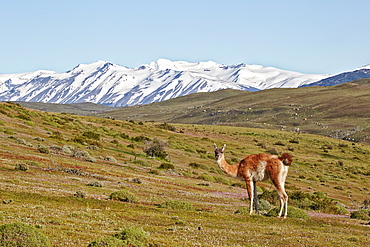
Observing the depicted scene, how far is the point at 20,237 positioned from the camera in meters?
11.1

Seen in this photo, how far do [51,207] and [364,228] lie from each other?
619 inches

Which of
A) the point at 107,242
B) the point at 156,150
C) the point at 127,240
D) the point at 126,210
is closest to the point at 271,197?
the point at 126,210

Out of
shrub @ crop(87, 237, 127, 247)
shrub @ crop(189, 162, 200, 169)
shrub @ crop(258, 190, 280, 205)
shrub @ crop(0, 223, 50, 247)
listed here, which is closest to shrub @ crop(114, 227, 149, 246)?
shrub @ crop(87, 237, 127, 247)

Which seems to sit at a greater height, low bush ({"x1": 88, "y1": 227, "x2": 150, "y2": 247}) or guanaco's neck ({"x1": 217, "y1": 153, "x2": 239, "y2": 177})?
guanaco's neck ({"x1": 217, "y1": 153, "x2": 239, "y2": 177})

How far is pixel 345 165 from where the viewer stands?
3509 inches

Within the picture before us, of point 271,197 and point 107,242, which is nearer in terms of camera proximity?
point 107,242

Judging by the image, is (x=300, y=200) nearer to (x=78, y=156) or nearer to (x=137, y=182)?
(x=137, y=182)

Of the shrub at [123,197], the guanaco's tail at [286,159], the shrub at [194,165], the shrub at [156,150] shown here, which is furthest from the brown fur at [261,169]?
the shrub at [156,150]

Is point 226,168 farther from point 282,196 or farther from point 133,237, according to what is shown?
point 133,237

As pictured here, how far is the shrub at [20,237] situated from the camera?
10945mm

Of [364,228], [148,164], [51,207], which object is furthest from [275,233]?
[148,164]

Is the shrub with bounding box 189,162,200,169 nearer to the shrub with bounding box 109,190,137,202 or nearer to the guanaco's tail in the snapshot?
the shrub with bounding box 109,190,137,202

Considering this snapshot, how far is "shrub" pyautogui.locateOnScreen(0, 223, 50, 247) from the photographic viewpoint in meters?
10.9

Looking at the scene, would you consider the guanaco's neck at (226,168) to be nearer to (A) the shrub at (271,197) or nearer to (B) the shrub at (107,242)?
(B) the shrub at (107,242)
